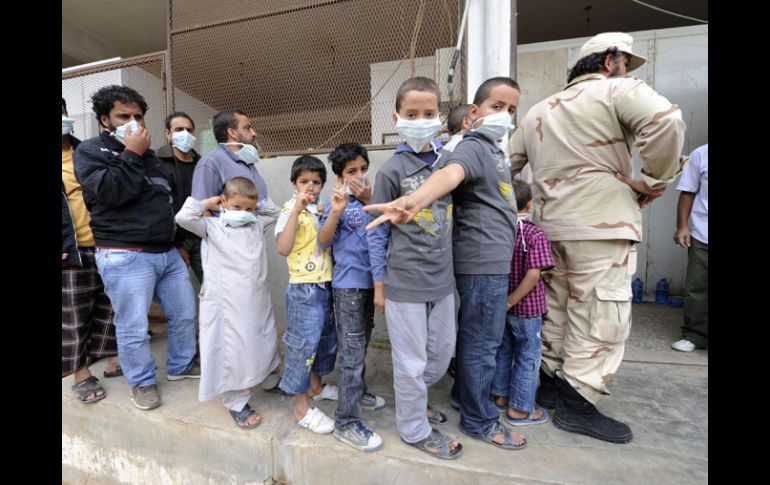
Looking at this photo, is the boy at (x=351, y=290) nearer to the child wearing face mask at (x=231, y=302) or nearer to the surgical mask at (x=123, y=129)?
the child wearing face mask at (x=231, y=302)

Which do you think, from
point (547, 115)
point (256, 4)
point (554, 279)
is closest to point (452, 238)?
point (554, 279)

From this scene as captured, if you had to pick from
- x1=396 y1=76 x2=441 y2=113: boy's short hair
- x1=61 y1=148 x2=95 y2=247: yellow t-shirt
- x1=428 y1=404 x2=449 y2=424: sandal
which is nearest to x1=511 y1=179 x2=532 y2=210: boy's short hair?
x1=396 y1=76 x2=441 y2=113: boy's short hair

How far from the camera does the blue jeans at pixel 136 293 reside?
2.04 m

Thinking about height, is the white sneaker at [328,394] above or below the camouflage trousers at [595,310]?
below

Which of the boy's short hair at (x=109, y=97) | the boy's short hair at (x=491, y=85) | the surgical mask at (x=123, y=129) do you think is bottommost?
the surgical mask at (x=123, y=129)

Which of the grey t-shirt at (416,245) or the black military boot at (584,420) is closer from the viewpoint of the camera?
the grey t-shirt at (416,245)

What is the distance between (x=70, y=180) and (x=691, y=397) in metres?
4.00

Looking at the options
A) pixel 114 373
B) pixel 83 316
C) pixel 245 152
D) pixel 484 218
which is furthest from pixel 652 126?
pixel 114 373

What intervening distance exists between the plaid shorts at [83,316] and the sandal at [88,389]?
0.10 metres

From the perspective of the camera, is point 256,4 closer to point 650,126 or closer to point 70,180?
point 70,180

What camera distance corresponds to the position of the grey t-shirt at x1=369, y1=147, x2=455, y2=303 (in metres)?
1.60

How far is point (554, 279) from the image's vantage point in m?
1.97

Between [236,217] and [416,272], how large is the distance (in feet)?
3.28

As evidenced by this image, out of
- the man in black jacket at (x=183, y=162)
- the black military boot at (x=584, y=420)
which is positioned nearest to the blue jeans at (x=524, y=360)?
the black military boot at (x=584, y=420)
